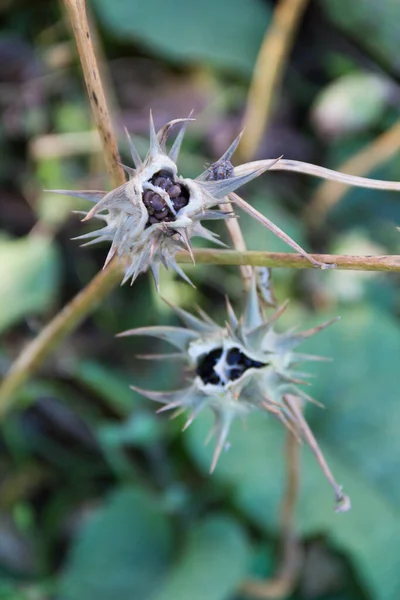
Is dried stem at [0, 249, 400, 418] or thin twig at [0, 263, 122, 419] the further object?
thin twig at [0, 263, 122, 419]

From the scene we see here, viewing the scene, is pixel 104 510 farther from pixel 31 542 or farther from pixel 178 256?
pixel 178 256

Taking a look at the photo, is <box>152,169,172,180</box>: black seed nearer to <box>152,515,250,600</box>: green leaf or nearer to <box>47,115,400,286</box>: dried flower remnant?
<box>47,115,400,286</box>: dried flower remnant

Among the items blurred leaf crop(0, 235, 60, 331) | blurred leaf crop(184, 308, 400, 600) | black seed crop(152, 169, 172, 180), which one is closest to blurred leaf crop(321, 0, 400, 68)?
blurred leaf crop(184, 308, 400, 600)

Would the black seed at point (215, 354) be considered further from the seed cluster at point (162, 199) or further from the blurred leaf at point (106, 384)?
the blurred leaf at point (106, 384)

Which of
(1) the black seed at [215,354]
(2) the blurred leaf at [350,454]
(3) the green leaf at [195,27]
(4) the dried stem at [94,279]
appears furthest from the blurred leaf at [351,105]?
(1) the black seed at [215,354]

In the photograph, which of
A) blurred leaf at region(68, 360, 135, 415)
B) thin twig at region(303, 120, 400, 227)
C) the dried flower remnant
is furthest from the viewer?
thin twig at region(303, 120, 400, 227)

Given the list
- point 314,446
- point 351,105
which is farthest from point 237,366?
point 351,105

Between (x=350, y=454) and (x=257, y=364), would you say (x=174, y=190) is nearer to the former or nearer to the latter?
(x=257, y=364)
